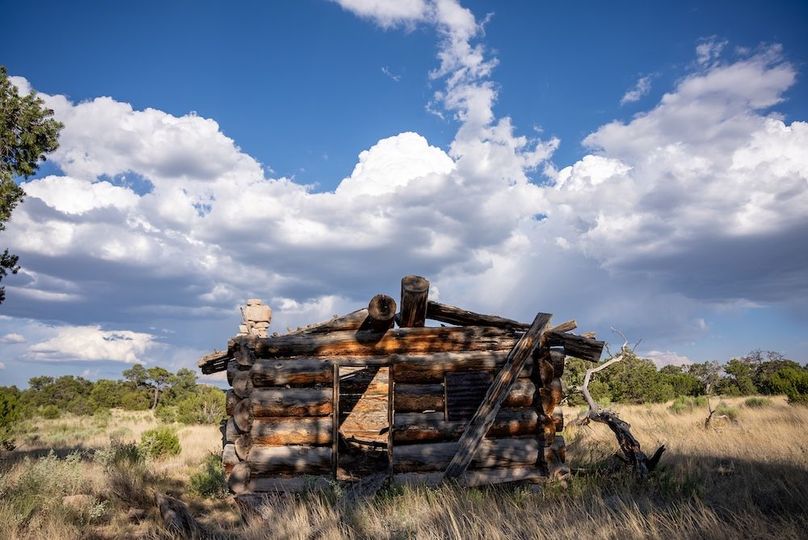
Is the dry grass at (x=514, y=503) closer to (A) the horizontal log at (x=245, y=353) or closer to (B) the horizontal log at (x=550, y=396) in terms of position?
(B) the horizontal log at (x=550, y=396)

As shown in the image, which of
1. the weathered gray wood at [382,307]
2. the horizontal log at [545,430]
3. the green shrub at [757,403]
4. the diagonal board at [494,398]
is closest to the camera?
the weathered gray wood at [382,307]

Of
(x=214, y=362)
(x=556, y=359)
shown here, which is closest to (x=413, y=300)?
(x=556, y=359)

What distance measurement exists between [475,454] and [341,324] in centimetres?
309

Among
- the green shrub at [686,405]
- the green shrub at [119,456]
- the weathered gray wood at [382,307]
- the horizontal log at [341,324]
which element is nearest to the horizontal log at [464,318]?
the weathered gray wood at [382,307]

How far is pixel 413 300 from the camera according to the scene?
794 cm

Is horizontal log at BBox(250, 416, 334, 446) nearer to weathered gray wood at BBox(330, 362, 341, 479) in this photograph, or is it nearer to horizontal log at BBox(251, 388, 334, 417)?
weathered gray wood at BBox(330, 362, 341, 479)

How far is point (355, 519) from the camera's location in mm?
6086

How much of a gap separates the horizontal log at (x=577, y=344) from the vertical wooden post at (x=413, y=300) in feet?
7.35

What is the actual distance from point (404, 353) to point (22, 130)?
1133 centimetres

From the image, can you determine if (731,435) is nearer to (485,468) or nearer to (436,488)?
(485,468)

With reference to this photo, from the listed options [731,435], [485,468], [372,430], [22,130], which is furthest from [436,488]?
[22,130]

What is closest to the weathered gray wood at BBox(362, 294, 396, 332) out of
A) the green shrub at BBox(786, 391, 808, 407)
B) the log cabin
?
the log cabin

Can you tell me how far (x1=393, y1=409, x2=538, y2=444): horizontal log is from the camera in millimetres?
8062

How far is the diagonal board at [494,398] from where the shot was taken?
7766 millimetres
